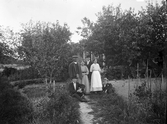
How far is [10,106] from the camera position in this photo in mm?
3504

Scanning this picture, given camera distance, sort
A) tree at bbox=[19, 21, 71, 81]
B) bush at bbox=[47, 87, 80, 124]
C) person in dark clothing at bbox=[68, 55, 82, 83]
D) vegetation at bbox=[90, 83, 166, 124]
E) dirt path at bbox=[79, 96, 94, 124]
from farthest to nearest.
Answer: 1. tree at bbox=[19, 21, 71, 81]
2. person in dark clothing at bbox=[68, 55, 82, 83]
3. dirt path at bbox=[79, 96, 94, 124]
4. bush at bbox=[47, 87, 80, 124]
5. vegetation at bbox=[90, 83, 166, 124]

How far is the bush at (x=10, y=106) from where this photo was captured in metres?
3.39

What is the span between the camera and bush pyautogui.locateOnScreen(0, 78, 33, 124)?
133 inches

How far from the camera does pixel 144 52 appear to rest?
40.2 ft

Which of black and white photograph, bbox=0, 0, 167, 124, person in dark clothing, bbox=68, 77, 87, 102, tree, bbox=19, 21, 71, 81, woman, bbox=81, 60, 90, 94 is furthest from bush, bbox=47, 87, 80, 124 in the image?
tree, bbox=19, 21, 71, 81

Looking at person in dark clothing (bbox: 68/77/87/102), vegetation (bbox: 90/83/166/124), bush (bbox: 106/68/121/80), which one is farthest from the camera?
bush (bbox: 106/68/121/80)

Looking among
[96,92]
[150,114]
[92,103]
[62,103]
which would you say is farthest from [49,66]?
[150,114]

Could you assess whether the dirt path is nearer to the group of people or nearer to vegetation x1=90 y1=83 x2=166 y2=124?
vegetation x1=90 y1=83 x2=166 y2=124

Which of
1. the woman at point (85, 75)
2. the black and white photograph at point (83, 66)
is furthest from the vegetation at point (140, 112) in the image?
the woman at point (85, 75)

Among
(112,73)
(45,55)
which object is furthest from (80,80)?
(112,73)

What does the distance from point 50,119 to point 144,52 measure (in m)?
9.79

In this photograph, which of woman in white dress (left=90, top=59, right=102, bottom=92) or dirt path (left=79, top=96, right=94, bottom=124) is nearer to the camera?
dirt path (left=79, top=96, right=94, bottom=124)

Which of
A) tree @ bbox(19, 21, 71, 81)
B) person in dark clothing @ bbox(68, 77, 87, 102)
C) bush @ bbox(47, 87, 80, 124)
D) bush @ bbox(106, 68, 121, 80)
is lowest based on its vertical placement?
bush @ bbox(47, 87, 80, 124)

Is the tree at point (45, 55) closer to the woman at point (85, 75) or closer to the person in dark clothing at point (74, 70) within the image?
the woman at point (85, 75)
